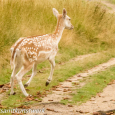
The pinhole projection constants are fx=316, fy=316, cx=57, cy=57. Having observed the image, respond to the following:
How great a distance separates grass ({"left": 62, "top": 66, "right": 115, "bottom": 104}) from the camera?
6760mm

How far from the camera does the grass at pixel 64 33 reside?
8883 millimetres

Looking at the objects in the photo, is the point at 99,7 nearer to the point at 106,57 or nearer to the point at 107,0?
the point at 106,57

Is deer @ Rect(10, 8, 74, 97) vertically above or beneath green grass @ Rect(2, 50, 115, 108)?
above

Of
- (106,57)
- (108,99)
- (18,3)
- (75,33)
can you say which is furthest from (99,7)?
(108,99)

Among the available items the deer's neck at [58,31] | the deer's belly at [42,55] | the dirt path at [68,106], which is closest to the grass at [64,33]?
the dirt path at [68,106]

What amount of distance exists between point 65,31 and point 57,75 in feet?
14.4

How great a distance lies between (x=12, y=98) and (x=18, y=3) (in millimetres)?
5940

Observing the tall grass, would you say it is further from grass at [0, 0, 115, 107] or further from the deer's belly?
the deer's belly

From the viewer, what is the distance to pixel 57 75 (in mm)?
8969

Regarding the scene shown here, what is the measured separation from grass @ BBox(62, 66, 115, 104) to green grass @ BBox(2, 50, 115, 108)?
75cm

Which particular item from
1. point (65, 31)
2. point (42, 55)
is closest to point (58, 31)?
point (42, 55)

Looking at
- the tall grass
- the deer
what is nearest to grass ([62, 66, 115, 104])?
the deer

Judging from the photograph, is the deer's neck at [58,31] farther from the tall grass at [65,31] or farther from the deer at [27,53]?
the tall grass at [65,31]

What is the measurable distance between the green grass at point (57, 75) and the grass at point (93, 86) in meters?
0.75
